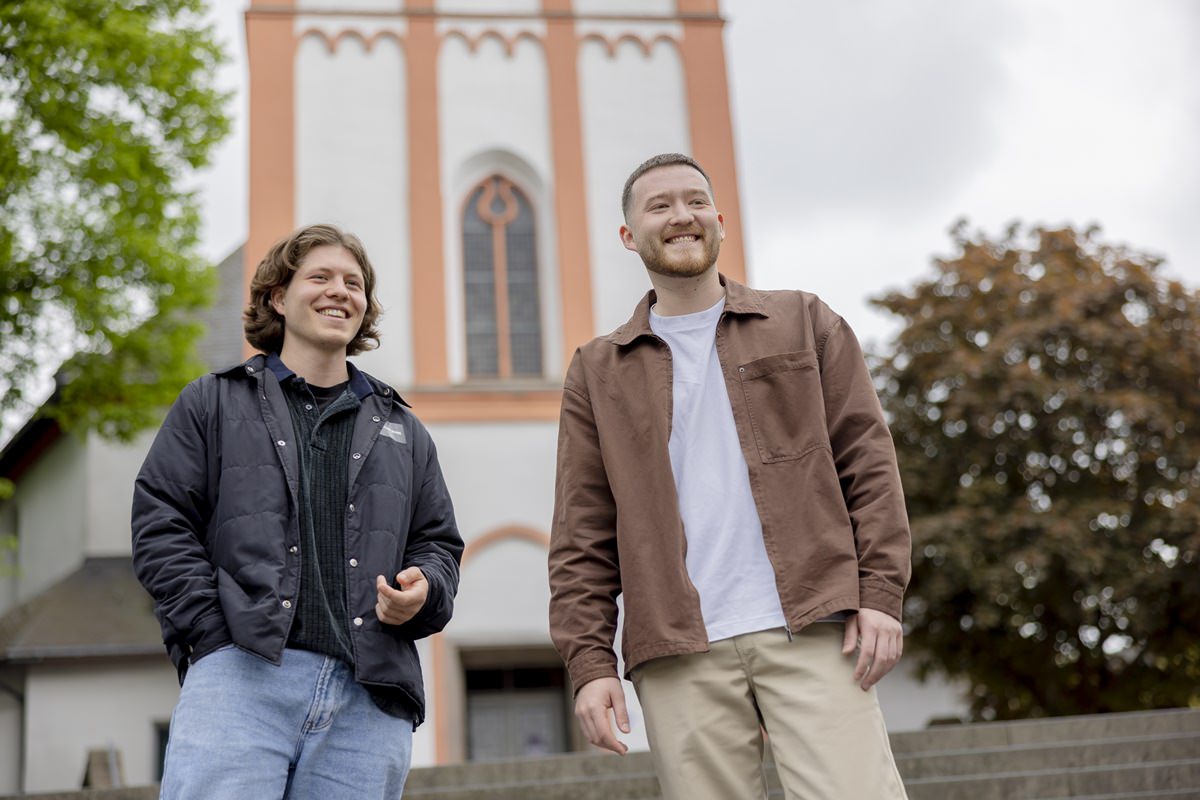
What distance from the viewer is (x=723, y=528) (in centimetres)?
317

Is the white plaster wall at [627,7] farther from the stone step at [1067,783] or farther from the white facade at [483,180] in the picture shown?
the stone step at [1067,783]

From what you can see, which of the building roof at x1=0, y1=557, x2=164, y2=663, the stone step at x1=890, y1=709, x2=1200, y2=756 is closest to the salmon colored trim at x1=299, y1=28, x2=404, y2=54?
the building roof at x1=0, y1=557, x2=164, y2=663

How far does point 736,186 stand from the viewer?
14.2 m

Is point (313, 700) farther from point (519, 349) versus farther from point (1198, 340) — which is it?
point (1198, 340)

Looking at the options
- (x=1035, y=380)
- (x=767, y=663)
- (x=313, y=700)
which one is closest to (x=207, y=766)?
(x=313, y=700)

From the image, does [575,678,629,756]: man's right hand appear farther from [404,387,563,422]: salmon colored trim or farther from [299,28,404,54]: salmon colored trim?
[299,28,404,54]: salmon colored trim

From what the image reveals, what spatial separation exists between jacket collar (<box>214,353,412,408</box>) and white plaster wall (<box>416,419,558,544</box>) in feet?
31.9

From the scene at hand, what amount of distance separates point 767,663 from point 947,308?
16505mm

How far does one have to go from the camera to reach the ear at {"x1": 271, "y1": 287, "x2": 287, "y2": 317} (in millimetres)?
3365

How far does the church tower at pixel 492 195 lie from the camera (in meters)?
13.2

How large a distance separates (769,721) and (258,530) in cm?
122

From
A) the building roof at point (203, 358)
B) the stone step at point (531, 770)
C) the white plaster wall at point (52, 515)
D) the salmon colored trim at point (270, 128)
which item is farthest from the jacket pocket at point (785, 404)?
the white plaster wall at point (52, 515)

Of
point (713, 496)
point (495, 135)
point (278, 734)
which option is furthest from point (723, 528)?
point (495, 135)

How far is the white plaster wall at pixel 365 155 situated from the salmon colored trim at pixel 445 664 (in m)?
1.80
